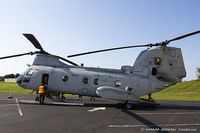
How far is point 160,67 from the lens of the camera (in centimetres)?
2258

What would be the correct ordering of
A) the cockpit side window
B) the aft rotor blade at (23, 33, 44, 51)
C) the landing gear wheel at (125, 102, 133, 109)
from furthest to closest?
the cockpit side window
the aft rotor blade at (23, 33, 44, 51)
the landing gear wheel at (125, 102, 133, 109)

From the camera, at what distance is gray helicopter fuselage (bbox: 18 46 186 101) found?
22.3 meters

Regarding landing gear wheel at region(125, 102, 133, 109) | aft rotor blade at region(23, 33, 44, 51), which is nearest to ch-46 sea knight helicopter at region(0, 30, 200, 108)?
aft rotor blade at region(23, 33, 44, 51)

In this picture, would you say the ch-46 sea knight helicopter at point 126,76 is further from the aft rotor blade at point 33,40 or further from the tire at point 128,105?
the tire at point 128,105

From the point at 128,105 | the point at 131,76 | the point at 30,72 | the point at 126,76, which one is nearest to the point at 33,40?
the point at 30,72

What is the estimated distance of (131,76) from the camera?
22.5 meters

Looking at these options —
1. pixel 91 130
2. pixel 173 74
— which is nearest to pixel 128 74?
pixel 173 74

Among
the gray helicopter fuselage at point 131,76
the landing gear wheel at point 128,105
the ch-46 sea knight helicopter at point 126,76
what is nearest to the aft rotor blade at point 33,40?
the ch-46 sea knight helicopter at point 126,76

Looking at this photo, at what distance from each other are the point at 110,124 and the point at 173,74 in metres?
10.9

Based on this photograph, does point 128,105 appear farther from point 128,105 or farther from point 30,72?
point 30,72

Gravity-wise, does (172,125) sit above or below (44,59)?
below

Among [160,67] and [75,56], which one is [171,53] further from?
[75,56]

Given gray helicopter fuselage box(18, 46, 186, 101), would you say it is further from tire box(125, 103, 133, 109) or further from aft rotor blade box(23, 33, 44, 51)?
aft rotor blade box(23, 33, 44, 51)

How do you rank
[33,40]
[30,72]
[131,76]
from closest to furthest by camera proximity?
1. [131,76]
2. [33,40]
3. [30,72]
